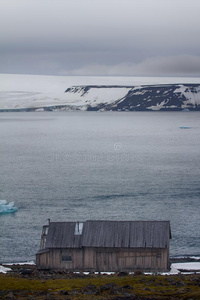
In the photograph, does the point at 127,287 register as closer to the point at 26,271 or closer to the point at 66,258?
the point at 26,271

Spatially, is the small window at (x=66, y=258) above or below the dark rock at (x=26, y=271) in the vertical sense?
above

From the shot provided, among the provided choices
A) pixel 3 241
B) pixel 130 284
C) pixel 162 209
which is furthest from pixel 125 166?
pixel 130 284

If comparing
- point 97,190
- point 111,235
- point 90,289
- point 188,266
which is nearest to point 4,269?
point 111,235

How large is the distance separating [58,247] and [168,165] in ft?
137

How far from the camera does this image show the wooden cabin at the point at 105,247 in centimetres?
2611

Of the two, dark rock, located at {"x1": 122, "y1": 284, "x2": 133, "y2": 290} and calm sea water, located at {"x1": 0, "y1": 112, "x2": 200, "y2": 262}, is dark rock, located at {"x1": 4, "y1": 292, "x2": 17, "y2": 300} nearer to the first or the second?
dark rock, located at {"x1": 122, "y1": 284, "x2": 133, "y2": 290}

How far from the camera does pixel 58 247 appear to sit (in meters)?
26.1

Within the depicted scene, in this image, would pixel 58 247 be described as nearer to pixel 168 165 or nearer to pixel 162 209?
pixel 162 209

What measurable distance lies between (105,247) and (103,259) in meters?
0.60

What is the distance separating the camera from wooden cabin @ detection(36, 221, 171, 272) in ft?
85.7

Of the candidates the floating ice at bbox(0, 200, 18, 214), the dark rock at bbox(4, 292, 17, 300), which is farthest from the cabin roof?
the floating ice at bbox(0, 200, 18, 214)

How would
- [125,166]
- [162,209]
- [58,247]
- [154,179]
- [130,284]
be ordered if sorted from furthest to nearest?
1. [125,166]
2. [154,179]
3. [162,209]
4. [58,247]
5. [130,284]

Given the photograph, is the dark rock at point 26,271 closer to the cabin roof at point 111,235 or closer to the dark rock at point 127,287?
the cabin roof at point 111,235

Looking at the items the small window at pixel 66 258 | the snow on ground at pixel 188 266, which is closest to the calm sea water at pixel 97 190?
the snow on ground at pixel 188 266
